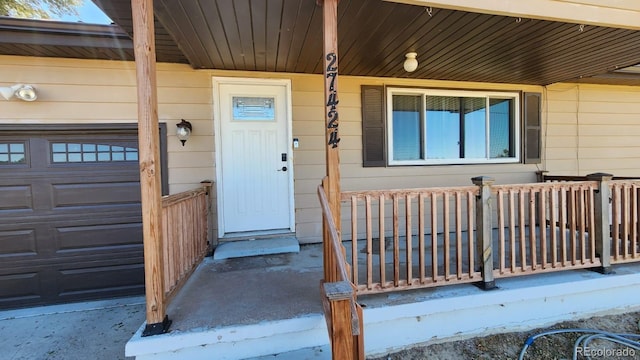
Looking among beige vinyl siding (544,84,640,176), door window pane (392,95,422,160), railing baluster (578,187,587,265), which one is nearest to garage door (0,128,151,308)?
door window pane (392,95,422,160)

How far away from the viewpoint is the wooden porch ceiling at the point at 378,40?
2.41 m

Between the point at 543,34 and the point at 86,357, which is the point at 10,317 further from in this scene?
the point at 543,34

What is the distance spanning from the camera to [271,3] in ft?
7.47

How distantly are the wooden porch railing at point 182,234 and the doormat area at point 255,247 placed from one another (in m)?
0.21

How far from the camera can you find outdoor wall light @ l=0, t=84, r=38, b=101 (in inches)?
123

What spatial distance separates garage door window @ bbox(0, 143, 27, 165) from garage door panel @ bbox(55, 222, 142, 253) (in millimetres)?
843

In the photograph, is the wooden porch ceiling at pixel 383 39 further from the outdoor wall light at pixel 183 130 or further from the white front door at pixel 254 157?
the outdoor wall light at pixel 183 130

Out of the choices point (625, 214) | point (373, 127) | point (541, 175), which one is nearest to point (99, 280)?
point (373, 127)

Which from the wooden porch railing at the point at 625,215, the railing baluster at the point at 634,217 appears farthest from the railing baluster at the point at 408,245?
the railing baluster at the point at 634,217

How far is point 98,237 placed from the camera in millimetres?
3443

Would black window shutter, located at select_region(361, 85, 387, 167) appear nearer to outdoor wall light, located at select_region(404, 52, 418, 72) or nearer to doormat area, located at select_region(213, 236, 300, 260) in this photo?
outdoor wall light, located at select_region(404, 52, 418, 72)

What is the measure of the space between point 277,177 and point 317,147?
0.66 m

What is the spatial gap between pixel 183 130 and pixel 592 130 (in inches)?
242

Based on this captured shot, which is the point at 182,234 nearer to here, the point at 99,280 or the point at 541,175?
the point at 99,280
